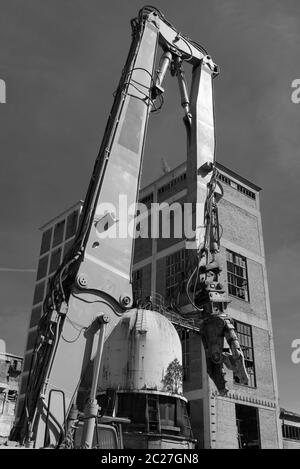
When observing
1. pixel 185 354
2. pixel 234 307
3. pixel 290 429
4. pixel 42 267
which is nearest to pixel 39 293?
pixel 42 267

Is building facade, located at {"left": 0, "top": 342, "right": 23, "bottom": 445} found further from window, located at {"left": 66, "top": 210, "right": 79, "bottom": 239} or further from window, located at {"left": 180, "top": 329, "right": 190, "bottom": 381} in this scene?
window, located at {"left": 180, "top": 329, "right": 190, "bottom": 381}

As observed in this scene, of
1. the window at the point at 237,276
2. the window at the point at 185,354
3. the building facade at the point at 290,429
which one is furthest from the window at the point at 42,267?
the building facade at the point at 290,429

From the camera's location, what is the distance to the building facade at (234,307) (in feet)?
94.7

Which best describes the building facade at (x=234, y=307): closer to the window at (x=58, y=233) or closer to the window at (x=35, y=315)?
the window at (x=58, y=233)

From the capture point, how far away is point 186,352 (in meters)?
30.9

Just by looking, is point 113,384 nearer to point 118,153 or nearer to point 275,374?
point 118,153

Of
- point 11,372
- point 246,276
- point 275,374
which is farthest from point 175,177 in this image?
Answer: point 11,372

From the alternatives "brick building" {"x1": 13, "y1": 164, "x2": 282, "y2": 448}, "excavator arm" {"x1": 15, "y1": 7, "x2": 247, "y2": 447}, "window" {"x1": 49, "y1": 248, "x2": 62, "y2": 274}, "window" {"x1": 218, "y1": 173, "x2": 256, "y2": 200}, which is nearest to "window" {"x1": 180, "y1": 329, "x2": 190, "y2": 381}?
"brick building" {"x1": 13, "y1": 164, "x2": 282, "y2": 448}

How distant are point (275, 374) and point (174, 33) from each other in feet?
92.7

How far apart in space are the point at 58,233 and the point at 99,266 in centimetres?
4381

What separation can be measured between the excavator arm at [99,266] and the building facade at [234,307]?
19.0 metres

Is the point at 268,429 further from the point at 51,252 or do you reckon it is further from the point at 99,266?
the point at 51,252

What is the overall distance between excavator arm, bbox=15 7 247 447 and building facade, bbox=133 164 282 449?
18955mm

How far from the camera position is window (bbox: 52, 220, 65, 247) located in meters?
49.9
